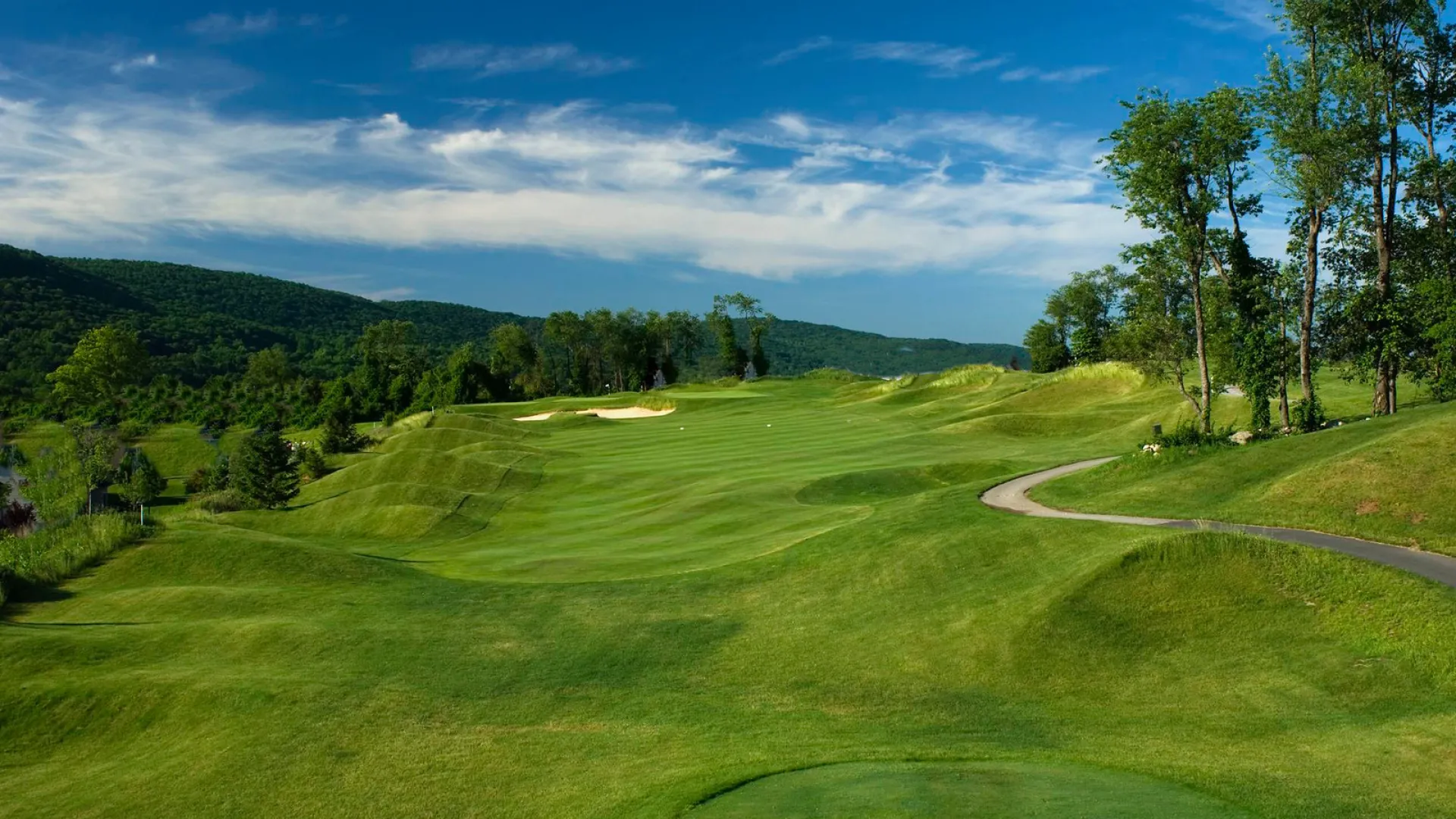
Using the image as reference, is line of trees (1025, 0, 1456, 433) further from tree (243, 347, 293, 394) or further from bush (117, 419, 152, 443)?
tree (243, 347, 293, 394)

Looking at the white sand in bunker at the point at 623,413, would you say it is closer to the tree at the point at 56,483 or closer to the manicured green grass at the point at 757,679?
the tree at the point at 56,483

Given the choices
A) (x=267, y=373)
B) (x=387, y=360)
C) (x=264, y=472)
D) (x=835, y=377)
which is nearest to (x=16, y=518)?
(x=264, y=472)

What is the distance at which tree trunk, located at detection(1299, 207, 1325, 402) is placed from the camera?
117 ft

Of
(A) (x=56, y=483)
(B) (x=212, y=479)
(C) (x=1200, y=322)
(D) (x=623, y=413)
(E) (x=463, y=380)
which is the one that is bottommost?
(B) (x=212, y=479)

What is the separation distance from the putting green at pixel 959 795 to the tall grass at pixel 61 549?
2449 centimetres

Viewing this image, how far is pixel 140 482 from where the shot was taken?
6612 cm

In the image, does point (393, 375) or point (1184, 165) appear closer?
point (1184, 165)

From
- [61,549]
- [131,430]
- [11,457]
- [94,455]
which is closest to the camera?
[61,549]

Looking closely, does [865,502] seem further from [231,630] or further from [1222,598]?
[231,630]

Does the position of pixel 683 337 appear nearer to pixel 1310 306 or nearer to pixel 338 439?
pixel 338 439

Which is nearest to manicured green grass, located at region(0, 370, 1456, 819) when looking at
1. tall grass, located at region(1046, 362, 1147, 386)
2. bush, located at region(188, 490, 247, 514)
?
bush, located at region(188, 490, 247, 514)

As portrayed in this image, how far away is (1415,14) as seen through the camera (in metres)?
34.8

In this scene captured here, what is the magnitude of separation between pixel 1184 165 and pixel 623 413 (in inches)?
2827

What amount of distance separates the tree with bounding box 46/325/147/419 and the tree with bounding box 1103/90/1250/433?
94433 millimetres
